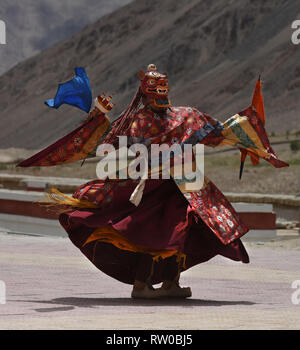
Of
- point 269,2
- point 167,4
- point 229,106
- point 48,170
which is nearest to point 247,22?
point 269,2

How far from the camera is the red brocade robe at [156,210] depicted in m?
6.87

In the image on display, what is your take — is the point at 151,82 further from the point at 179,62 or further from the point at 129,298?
the point at 179,62

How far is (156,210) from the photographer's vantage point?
22.8ft

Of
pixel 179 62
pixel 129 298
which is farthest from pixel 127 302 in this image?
pixel 179 62

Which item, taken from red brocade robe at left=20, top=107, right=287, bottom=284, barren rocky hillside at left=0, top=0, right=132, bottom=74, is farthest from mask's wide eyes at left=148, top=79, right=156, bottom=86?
barren rocky hillside at left=0, top=0, right=132, bottom=74

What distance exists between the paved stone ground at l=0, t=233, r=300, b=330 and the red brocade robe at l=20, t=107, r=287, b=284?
1.33ft

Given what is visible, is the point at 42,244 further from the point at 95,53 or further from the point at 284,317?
the point at 95,53

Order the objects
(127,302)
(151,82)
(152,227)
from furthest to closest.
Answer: (151,82), (127,302), (152,227)

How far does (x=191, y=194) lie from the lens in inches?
276

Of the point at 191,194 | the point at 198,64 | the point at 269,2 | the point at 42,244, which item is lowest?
the point at 42,244

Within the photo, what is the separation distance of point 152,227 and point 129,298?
89 centimetres

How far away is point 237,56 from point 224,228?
86.5 m

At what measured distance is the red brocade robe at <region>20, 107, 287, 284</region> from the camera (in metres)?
6.87

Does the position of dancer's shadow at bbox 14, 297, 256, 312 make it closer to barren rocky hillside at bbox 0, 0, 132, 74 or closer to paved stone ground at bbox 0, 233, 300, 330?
paved stone ground at bbox 0, 233, 300, 330
